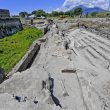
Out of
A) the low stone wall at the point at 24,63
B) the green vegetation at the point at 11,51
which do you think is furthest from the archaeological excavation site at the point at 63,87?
the green vegetation at the point at 11,51

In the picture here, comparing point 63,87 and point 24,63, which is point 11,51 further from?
point 63,87

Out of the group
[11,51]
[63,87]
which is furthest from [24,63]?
[11,51]

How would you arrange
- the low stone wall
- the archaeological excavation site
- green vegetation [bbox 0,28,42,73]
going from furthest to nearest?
green vegetation [bbox 0,28,42,73], the low stone wall, the archaeological excavation site

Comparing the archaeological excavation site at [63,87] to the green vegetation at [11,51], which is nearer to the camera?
the archaeological excavation site at [63,87]

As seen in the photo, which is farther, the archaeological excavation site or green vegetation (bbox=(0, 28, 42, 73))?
green vegetation (bbox=(0, 28, 42, 73))

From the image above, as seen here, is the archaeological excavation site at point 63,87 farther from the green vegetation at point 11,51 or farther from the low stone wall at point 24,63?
the green vegetation at point 11,51

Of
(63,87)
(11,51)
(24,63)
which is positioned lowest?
(11,51)

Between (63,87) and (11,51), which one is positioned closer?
(63,87)

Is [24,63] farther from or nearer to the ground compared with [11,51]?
farther from the ground

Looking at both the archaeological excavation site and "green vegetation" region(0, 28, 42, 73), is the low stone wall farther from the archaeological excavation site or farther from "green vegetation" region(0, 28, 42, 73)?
"green vegetation" region(0, 28, 42, 73)

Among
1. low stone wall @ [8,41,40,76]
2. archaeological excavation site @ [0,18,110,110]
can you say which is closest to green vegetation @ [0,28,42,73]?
low stone wall @ [8,41,40,76]

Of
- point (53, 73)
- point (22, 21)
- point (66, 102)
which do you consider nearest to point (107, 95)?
point (66, 102)

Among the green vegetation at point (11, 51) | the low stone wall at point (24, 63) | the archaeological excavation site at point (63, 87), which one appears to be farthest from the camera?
the green vegetation at point (11, 51)

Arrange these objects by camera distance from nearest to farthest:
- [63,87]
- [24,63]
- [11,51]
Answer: [63,87]
[24,63]
[11,51]
